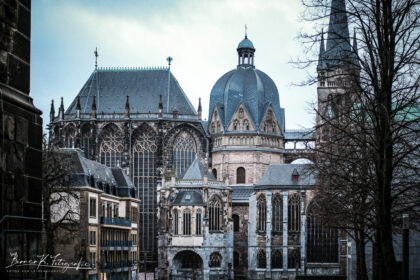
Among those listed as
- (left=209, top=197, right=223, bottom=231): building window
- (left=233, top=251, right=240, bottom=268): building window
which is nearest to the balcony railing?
(left=209, top=197, right=223, bottom=231): building window

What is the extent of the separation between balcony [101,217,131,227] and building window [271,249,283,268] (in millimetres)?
20476

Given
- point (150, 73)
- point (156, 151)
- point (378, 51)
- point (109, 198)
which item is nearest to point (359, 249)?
point (378, 51)

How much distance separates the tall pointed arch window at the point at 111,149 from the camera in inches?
3575

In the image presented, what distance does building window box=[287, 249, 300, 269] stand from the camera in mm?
84562

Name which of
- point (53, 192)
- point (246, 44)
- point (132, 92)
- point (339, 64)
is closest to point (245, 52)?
point (246, 44)

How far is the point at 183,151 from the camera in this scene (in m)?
92.0

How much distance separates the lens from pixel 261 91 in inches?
3812

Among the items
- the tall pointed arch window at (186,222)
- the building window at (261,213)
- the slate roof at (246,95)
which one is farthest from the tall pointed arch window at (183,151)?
the building window at (261,213)

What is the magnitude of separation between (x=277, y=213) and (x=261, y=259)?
5712 mm

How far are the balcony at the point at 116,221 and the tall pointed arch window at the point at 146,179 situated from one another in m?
15.7

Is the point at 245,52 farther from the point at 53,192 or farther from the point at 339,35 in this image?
the point at 339,35

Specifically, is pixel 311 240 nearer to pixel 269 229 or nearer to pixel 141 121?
pixel 269 229

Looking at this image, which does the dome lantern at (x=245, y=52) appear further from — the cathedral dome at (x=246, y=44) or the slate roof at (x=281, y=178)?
the slate roof at (x=281, y=178)

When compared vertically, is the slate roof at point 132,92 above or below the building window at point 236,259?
above
